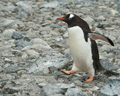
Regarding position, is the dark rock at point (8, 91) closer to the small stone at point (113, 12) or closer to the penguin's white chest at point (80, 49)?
the penguin's white chest at point (80, 49)

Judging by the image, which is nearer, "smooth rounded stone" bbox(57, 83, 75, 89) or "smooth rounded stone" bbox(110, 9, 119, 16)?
"smooth rounded stone" bbox(57, 83, 75, 89)

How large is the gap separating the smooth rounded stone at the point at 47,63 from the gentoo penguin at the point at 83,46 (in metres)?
0.32

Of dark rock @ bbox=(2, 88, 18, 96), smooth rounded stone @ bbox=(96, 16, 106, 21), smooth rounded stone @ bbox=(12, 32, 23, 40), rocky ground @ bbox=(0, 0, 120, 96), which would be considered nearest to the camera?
dark rock @ bbox=(2, 88, 18, 96)

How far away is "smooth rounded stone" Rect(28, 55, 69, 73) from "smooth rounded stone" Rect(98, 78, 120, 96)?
103 centimetres

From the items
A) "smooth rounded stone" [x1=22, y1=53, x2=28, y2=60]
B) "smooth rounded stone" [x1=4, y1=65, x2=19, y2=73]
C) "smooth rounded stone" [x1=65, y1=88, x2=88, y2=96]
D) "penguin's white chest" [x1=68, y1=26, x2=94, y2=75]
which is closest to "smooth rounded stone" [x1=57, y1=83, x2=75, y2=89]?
"smooth rounded stone" [x1=65, y1=88, x2=88, y2=96]

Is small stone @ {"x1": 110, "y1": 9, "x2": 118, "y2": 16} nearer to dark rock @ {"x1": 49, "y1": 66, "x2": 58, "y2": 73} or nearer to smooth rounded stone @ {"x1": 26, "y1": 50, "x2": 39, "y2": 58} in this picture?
smooth rounded stone @ {"x1": 26, "y1": 50, "x2": 39, "y2": 58}

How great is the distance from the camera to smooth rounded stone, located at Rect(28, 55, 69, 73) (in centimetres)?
420

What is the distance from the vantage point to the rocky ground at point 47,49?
350cm

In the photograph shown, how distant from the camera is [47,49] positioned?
5270mm

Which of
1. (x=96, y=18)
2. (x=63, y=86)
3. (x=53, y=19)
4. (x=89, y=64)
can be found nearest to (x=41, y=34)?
(x=53, y=19)

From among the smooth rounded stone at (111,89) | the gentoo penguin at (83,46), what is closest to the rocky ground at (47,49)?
the smooth rounded stone at (111,89)

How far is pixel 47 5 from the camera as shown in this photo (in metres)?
8.74

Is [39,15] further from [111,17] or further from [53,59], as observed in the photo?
[53,59]

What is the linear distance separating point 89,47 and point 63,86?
0.70 meters
